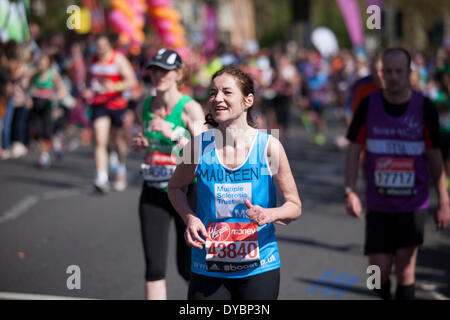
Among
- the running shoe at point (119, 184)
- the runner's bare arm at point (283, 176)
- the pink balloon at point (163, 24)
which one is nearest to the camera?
the runner's bare arm at point (283, 176)

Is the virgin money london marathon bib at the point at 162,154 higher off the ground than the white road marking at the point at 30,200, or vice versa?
→ the virgin money london marathon bib at the point at 162,154

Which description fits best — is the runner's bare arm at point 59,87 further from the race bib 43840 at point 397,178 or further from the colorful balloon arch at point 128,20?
the race bib 43840 at point 397,178

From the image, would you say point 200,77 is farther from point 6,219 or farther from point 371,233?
point 371,233

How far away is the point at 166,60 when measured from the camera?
4.92 metres

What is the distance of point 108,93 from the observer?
32.8 ft

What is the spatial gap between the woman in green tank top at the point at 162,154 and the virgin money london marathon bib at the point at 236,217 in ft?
4.10

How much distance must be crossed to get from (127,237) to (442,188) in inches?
153

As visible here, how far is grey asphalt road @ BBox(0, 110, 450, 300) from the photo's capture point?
5.99 meters

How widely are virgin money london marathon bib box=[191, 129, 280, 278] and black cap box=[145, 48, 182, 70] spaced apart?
4.76ft

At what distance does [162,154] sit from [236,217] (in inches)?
61.2

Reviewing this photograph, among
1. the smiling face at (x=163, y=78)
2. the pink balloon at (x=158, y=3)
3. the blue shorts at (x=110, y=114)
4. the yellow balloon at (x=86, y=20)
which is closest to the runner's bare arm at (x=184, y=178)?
the smiling face at (x=163, y=78)

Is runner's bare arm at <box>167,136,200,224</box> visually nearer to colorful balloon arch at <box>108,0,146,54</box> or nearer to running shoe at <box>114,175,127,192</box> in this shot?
running shoe at <box>114,175,127,192</box>

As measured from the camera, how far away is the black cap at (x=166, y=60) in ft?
16.1
